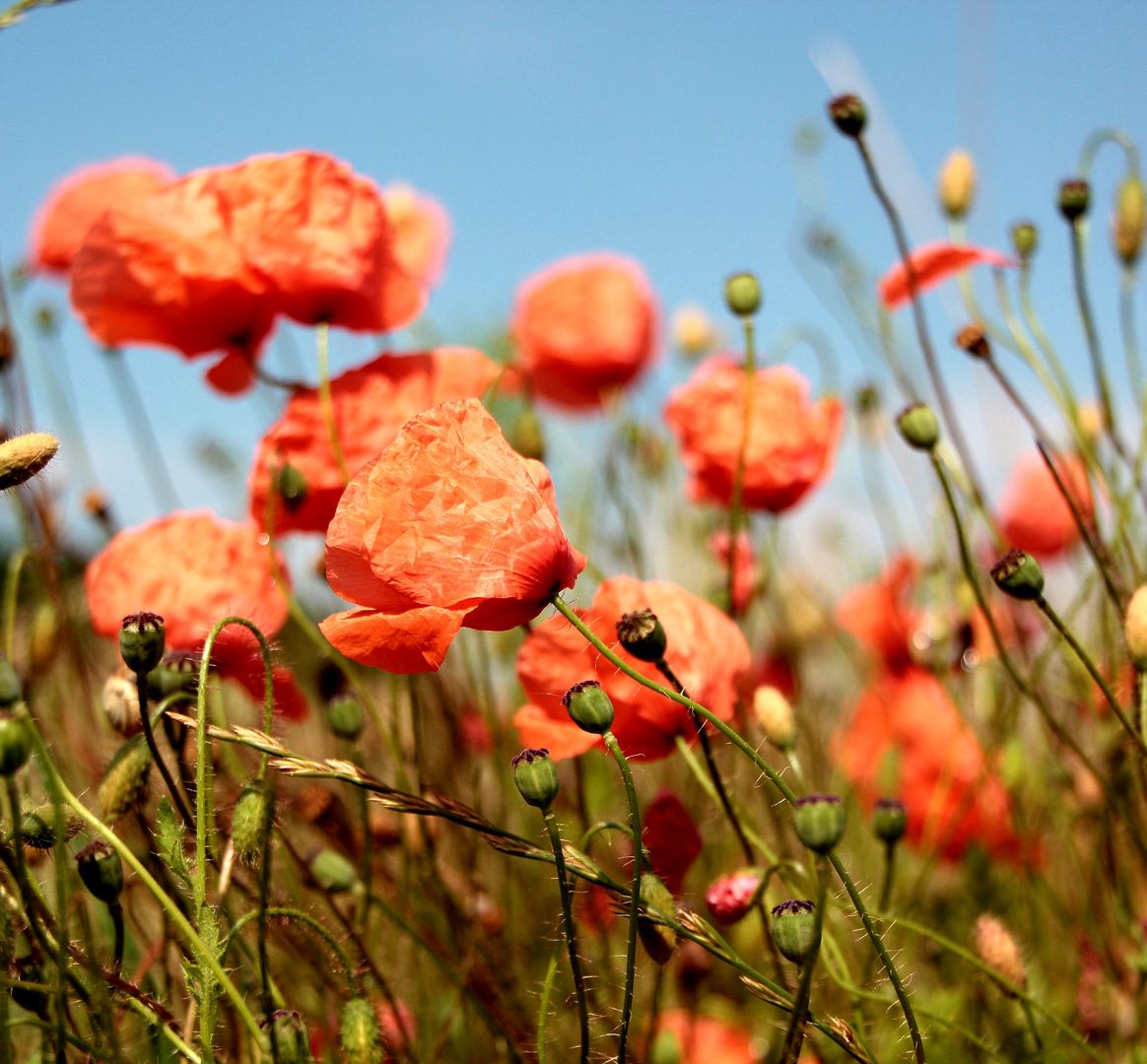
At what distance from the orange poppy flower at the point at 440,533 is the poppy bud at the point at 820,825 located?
0.69 ft

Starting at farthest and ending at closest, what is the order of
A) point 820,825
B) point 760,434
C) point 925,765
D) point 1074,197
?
1. point 925,765
2. point 760,434
3. point 1074,197
4. point 820,825

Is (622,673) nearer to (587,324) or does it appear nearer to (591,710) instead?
(591,710)

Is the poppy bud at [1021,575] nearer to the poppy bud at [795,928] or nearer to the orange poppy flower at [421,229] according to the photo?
the poppy bud at [795,928]

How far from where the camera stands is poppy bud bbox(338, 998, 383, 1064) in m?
0.60

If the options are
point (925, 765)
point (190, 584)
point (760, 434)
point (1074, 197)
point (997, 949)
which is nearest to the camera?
point (997, 949)

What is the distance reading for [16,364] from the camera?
1171 mm

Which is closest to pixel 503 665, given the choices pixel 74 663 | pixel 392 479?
pixel 74 663

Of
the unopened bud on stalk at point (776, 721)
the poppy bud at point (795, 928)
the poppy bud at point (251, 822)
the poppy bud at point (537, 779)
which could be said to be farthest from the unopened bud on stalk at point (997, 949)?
the poppy bud at point (251, 822)

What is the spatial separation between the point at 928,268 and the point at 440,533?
2.41ft

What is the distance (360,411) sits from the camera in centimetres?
94

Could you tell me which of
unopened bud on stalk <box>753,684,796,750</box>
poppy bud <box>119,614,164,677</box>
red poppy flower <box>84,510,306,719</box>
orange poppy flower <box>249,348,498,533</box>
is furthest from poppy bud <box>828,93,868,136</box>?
poppy bud <box>119,614,164,677</box>

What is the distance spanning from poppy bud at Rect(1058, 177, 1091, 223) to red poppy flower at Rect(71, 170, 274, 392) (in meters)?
0.76

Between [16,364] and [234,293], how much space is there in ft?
1.14

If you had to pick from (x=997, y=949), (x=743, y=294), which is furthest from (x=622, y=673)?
(x=743, y=294)
